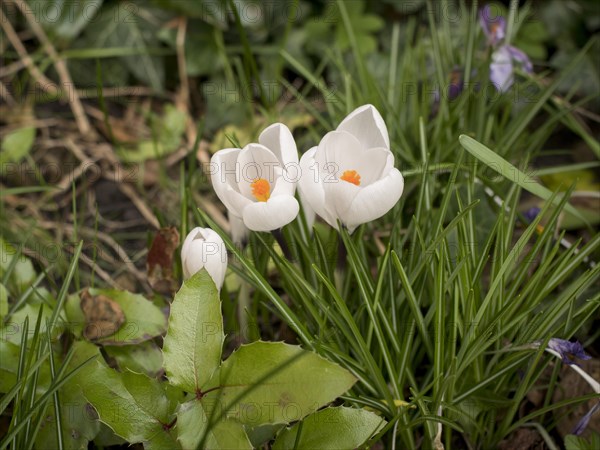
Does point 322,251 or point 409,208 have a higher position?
point 322,251

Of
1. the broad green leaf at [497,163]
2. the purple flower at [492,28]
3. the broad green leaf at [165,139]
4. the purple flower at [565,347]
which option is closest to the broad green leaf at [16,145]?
the broad green leaf at [165,139]

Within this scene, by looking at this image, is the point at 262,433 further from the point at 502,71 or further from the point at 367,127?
the point at 502,71

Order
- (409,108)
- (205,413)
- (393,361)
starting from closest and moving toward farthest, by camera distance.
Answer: (205,413) < (393,361) < (409,108)

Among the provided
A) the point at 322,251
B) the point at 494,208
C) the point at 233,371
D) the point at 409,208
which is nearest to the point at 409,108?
the point at 409,208

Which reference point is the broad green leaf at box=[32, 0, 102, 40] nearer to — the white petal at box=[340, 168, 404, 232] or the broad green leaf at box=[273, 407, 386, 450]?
the white petal at box=[340, 168, 404, 232]

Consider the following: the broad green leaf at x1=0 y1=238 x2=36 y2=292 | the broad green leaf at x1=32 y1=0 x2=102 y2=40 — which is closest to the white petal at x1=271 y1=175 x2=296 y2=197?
the broad green leaf at x1=0 y1=238 x2=36 y2=292

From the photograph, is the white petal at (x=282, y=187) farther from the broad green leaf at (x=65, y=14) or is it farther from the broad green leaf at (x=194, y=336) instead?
the broad green leaf at (x=65, y=14)

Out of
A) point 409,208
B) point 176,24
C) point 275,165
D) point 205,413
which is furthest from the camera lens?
point 176,24

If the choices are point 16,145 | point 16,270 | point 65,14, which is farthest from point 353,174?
point 65,14

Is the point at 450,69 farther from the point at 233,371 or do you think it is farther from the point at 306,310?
the point at 233,371
